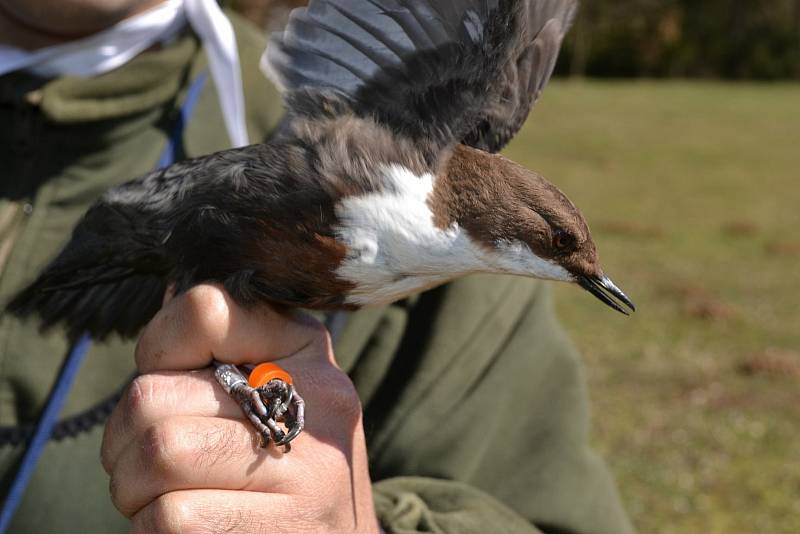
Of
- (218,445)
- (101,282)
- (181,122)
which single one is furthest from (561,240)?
(181,122)

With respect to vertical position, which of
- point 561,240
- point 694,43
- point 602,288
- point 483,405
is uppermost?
point 561,240

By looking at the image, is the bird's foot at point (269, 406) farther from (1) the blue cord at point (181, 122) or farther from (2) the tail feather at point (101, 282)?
(1) the blue cord at point (181, 122)

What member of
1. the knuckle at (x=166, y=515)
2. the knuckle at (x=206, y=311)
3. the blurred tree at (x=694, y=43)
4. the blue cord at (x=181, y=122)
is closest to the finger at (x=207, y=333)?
the knuckle at (x=206, y=311)

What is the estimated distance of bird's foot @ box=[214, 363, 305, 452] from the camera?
1.60m

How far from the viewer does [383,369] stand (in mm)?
2387

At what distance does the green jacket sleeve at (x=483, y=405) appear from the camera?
2328 mm

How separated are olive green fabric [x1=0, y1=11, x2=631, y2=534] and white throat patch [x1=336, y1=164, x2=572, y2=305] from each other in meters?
Result: 0.70

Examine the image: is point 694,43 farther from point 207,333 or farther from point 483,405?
point 207,333

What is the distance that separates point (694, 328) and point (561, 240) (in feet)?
21.8

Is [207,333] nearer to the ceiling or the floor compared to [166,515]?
nearer to the ceiling

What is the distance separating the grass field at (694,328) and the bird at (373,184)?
12.5 ft

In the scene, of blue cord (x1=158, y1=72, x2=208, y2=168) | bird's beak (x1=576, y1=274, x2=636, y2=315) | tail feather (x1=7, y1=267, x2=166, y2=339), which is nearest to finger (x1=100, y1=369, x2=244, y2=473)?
tail feather (x1=7, y1=267, x2=166, y2=339)

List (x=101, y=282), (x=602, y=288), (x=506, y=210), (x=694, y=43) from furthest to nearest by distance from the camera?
(x=694, y=43), (x=101, y=282), (x=602, y=288), (x=506, y=210)

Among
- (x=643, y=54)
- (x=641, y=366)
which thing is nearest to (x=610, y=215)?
(x=641, y=366)
